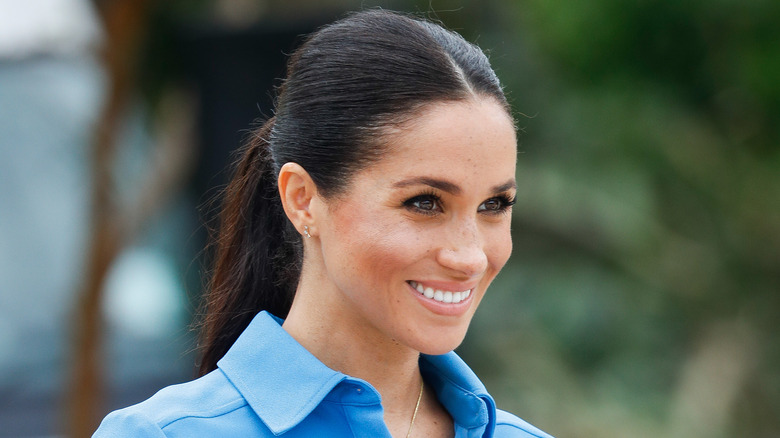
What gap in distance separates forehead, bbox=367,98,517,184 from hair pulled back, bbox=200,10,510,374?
21mm

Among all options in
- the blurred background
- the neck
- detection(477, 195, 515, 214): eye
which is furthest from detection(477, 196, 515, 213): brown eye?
the blurred background

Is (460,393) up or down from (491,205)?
down

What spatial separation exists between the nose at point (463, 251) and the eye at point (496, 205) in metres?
0.06

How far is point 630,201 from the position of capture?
614cm

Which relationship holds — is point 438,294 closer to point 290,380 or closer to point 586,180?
point 290,380

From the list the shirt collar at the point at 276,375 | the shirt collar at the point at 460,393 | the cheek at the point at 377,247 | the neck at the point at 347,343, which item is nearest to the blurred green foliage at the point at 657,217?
the shirt collar at the point at 460,393

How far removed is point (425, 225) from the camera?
5.83ft

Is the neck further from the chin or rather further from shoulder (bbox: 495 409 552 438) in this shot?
shoulder (bbox: 495 409 552 438)

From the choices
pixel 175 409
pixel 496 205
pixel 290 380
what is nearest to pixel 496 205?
pixel 496 205

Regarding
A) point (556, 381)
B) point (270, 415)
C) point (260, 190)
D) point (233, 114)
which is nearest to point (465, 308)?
point (270, 415)

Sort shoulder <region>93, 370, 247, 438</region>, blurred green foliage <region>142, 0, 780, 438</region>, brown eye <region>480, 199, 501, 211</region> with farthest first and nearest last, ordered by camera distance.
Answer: blurred green foliage <region>142, 0, 780, 438</region> → brown eye <region>480, 199, 501, 211</region> → shoulder <region>93, 370, 247, 438</region>

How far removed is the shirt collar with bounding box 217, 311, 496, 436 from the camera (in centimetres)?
180

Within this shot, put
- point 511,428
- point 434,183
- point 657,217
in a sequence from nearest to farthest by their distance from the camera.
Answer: point 434,183
point 511,428
point 657,217

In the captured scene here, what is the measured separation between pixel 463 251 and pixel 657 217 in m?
4.65
